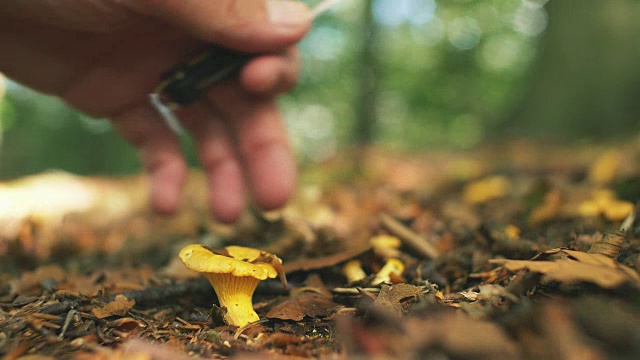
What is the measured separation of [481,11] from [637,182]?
13.4m

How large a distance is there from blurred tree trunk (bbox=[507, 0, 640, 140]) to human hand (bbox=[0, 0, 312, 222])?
488 centimetres

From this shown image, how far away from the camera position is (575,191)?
276 cm

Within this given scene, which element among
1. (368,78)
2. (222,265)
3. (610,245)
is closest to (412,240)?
(610,245)

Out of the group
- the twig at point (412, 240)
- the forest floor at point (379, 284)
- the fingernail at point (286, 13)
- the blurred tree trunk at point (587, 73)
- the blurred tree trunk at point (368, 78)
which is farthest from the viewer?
the blurred tree trunk at point (368, 78)

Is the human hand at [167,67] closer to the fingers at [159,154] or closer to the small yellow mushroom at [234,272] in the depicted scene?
the fingers at [159,154]

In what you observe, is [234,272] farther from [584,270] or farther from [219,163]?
[219,163]

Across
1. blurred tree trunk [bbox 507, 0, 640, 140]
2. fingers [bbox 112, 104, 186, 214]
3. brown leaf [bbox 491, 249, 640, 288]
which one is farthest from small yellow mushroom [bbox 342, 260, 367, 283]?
blurred tree trunk [bbox 507, 0, 640, 140]

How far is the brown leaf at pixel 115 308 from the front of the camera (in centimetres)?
146

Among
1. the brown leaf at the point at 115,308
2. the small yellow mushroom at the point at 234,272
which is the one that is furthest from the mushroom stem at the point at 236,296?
the brown leaf at the point at 115,308

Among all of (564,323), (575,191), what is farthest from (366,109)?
(564,323)

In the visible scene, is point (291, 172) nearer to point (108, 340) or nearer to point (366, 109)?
point (108, 340)

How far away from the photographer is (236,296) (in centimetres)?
151

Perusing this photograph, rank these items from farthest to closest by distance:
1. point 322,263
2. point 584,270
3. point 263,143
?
point 263,143
point 322,263
point 584,270

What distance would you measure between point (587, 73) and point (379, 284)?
228 inches
